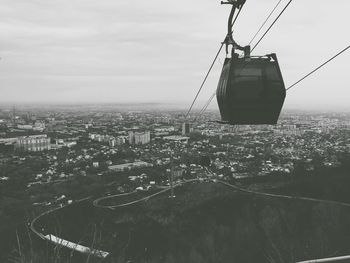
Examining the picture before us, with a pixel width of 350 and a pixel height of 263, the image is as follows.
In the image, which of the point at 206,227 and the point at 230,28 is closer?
the point at 230,28

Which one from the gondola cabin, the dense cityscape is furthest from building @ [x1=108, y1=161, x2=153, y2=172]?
the gondola cabin

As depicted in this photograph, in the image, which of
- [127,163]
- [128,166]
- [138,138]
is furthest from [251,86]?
[138,138]

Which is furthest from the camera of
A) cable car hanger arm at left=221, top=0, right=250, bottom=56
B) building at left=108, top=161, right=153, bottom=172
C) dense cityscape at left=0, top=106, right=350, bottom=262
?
building at left=108, top=161, right=153, bottom=172

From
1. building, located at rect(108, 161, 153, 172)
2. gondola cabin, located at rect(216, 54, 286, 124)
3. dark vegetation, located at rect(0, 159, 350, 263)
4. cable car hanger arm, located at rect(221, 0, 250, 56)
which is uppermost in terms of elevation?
cable car hanger arm, located at rect(221, 0, 250, 56)

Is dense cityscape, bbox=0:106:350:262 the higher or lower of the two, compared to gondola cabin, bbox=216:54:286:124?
lower

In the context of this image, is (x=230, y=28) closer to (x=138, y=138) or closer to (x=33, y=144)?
(x=33, y=144)

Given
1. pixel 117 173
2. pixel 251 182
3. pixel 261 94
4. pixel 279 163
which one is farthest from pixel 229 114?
pixel 279 163

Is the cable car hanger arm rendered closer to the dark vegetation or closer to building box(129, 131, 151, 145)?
the dark vegetation

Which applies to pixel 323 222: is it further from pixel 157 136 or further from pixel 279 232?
pixel 157 136
